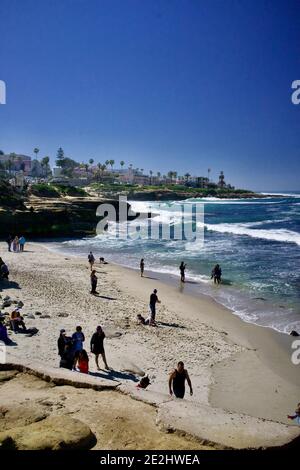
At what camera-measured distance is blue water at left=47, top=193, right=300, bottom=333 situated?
668 inches

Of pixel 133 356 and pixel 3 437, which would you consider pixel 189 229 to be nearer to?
pixel 133 356

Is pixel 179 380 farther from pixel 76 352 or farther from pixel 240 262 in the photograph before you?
pixel 240 262

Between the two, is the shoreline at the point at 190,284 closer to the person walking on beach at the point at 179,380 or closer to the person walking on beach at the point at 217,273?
the person walking on beach at the point at 217,273

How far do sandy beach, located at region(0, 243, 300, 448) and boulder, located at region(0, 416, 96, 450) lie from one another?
1293 mm

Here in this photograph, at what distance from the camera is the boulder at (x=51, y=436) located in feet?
15.8

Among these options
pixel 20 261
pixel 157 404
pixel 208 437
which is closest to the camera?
pixel 208 437

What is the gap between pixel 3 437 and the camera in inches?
189

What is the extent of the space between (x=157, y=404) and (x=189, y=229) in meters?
44.2

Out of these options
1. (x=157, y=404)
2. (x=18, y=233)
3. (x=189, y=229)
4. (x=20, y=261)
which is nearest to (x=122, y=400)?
(x=157, y=404)

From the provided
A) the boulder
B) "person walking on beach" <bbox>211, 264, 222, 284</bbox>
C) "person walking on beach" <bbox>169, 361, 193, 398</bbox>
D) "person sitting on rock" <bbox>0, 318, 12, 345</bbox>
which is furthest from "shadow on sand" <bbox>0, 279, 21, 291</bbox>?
the boulder

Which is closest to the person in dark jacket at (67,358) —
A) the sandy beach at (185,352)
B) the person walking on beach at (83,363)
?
the person walking on beach at (83,363)

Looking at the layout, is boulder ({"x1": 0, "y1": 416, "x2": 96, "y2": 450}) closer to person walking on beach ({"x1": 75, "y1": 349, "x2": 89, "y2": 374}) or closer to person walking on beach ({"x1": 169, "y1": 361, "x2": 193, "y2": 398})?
person walking on beach ({"x1": 169, "y1": 361, "x2": 193, "y2": 398})

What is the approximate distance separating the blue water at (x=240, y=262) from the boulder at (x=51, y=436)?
34.8 feet

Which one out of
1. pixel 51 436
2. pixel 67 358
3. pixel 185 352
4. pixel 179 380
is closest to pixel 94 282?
pixel 185 352
